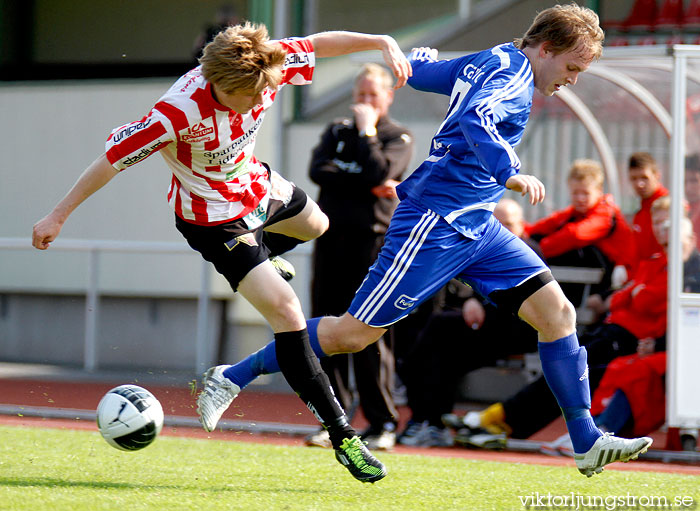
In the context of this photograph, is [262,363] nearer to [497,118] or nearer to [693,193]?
[497,118]

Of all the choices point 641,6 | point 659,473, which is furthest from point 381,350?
point 641,6

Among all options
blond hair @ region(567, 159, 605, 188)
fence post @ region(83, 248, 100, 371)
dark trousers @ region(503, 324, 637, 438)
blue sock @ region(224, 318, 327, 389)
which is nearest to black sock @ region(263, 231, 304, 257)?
blue sock @ region(224, 318, 327, 389)

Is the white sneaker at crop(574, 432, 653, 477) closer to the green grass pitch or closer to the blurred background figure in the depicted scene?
the green grass pitch

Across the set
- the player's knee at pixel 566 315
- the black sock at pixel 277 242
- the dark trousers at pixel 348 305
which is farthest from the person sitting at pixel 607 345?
the player's knee at pixel 566 315

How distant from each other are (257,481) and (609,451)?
163cm

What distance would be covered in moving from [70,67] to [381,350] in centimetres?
799

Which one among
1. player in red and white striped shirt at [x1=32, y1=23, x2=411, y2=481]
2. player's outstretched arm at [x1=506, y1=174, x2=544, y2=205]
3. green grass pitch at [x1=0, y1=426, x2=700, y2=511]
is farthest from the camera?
player in red and white striped shirt at [x1=32, y1=23, x2=411, y2=481]

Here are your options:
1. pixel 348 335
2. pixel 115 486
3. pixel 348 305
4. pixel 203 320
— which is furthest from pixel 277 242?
pixel 203 320

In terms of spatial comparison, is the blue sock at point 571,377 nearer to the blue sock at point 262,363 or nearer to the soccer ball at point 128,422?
the blue sock at point 262,363

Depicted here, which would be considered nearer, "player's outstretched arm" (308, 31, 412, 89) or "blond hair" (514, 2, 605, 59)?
"blond hair" (514, 2, 605, 59)

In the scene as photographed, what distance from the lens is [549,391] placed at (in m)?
6.82

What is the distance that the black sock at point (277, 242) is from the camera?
18.8 feet

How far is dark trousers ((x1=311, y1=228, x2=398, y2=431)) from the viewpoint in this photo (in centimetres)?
669

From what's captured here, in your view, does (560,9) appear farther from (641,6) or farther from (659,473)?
(641,6)
